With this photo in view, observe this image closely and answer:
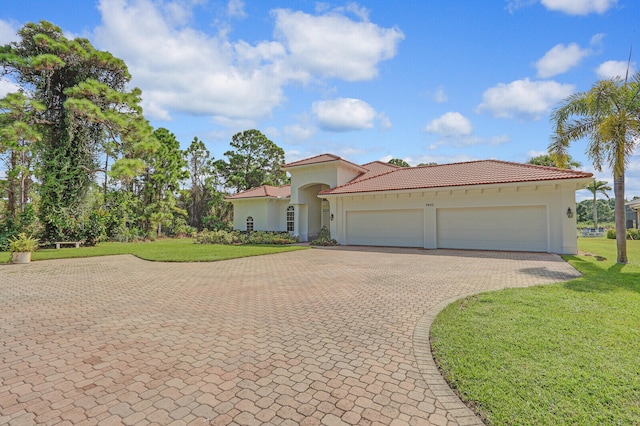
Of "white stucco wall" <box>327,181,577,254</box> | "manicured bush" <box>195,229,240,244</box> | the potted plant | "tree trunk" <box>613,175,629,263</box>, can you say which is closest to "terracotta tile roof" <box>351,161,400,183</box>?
"white stucco wall" <box>327,181,577,254</box>

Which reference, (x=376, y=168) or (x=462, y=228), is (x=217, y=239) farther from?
(x=462, y=228)

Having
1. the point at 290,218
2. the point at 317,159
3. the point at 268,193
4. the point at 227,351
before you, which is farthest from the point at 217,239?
the point at 227,351

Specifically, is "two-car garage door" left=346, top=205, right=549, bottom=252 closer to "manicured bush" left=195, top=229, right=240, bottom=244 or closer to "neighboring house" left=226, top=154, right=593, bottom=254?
"neighboring house" left=226, top=154, right=593, bottom=254

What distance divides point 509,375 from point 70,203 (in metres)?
24.8

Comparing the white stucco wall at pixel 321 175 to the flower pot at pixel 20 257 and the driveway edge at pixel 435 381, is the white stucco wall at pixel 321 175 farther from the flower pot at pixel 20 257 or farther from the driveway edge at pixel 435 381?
the driveway edge at pixel 435 381

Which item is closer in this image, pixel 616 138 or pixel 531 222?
pixel 616 138

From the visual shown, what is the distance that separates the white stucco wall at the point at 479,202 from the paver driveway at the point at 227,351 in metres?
6.58

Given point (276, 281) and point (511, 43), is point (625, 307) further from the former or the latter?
point (511, 43)

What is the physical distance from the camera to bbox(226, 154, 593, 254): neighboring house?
14.8 m

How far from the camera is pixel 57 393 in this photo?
10.6 feet

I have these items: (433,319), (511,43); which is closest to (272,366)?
(433,319)

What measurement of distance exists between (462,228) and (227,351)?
15.7 meters

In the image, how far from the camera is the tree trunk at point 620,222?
1153cm

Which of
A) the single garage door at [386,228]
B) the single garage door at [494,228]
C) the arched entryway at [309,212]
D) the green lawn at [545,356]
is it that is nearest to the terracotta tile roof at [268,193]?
the arched entryway at [309,212]
